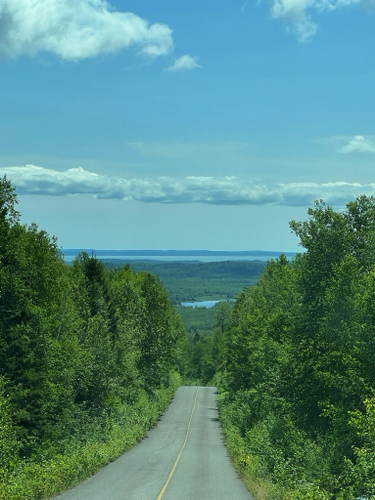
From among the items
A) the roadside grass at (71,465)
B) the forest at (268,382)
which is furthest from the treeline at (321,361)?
the roadside grass at (71,465)

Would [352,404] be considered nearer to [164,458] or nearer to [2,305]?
[164,458]

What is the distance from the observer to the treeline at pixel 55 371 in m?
23.4

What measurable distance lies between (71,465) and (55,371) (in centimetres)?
1005

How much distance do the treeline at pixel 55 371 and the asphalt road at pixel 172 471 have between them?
0.95 metres

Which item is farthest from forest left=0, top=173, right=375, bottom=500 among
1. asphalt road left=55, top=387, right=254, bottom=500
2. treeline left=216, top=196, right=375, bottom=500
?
asphalt road left=55, top=387, right=254, bottom=500

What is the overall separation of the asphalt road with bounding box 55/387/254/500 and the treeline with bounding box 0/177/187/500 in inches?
37.2

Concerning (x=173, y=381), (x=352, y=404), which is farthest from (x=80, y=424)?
(x=173, y=381)

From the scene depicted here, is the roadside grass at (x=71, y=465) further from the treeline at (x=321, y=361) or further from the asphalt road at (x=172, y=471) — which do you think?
the treeline at (x=321, y=361)

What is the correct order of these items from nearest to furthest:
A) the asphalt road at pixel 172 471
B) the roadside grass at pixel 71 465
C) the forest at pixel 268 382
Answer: the roadside grass at pixel 71 465
the asphalt road at pixel 172 471
the forest at pixel 268 382

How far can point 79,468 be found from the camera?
23750mm

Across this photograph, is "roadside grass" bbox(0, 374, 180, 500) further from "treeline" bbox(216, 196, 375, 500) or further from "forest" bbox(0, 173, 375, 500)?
"treeline" bbox(216, 196, 375, 500)

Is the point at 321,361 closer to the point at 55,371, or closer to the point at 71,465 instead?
the point at 71,465

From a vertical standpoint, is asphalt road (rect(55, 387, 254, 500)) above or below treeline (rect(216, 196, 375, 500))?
below

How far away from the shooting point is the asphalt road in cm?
2069
